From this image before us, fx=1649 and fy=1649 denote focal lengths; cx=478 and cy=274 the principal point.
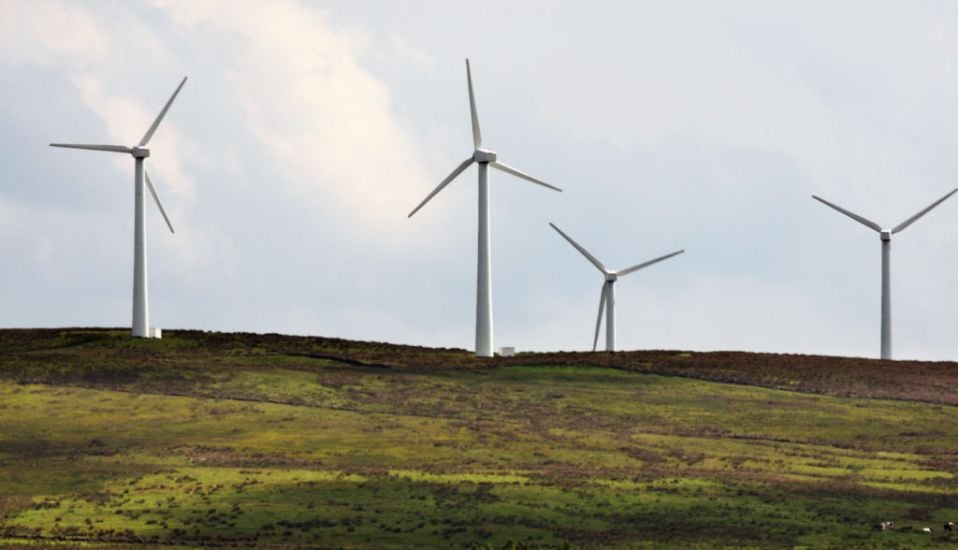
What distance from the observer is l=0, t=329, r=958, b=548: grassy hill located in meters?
80.8

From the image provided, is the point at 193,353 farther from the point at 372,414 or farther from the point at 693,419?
Answer: the point at 693,419

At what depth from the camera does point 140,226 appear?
6585 inches

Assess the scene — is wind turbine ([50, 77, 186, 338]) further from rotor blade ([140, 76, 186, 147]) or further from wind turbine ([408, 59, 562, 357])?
wind turbine ([408, 59, 562, 357])

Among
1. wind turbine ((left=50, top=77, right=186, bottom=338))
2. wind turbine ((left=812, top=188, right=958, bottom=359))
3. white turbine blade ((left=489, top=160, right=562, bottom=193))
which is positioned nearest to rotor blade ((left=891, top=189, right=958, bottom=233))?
wind turbine ((left=812, top=188, right=958, bottom=359))

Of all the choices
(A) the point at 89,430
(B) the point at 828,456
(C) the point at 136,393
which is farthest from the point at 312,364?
(B) the point at 828,456

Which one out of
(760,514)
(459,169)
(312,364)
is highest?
(459,169)

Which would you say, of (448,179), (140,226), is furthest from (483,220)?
(140,226)

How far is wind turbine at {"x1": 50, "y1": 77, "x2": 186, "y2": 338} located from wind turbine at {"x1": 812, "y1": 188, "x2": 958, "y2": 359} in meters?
69.0

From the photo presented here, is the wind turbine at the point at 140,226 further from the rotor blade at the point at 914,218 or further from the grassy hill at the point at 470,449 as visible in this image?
the rotor blade at the point at 914,218

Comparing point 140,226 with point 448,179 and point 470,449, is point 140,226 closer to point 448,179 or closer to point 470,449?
point 448,179

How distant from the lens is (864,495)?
3526 inches

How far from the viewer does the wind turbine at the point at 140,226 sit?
16725 cm

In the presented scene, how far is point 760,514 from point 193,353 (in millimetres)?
88649

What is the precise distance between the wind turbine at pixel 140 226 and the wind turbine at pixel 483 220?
96.9 feet
